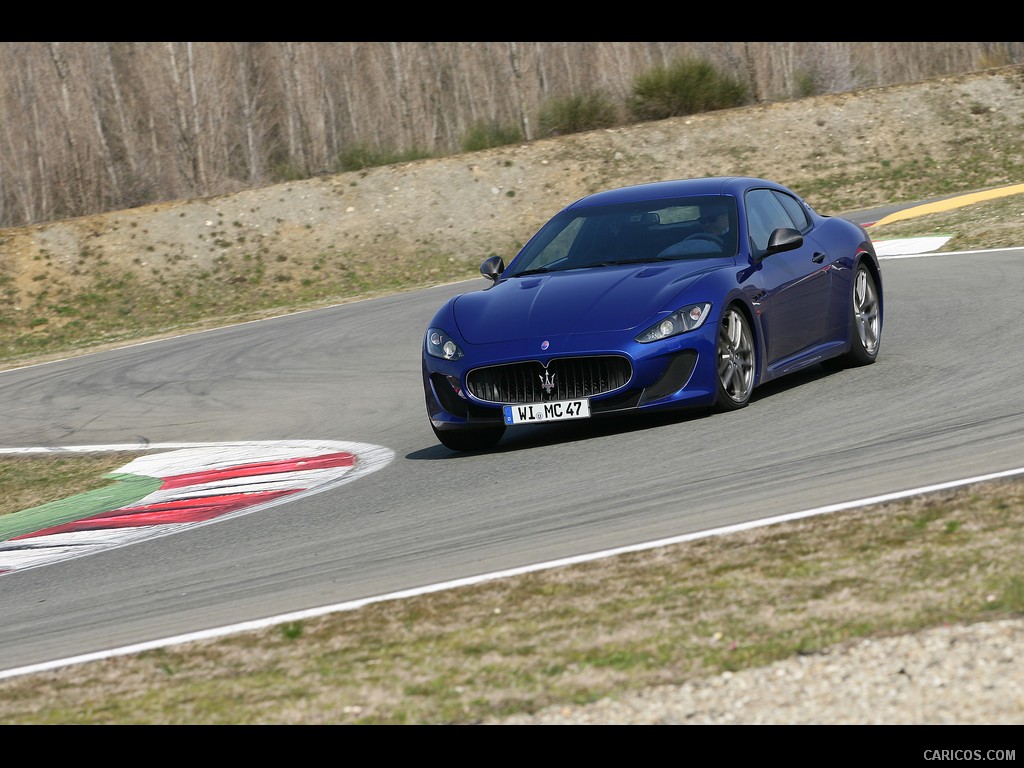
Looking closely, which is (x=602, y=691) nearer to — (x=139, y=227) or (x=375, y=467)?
(x=375, y=467)

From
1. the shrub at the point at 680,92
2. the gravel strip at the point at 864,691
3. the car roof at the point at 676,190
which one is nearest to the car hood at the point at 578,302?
the car roof at the point at 676,190

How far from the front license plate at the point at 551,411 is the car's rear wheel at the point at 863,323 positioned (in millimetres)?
2695

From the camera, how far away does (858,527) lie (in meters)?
5.80

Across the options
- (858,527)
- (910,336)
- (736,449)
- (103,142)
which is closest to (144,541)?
(736,449)

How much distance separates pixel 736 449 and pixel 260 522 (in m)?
2.65

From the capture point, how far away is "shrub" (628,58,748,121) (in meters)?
42.9

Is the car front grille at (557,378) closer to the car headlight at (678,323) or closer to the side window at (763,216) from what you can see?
the car headlight at (678,323)

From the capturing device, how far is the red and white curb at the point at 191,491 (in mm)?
8516

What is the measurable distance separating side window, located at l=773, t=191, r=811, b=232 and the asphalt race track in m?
1.09

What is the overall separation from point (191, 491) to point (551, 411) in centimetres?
264

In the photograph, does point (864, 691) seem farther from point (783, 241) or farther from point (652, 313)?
point (783, 241)

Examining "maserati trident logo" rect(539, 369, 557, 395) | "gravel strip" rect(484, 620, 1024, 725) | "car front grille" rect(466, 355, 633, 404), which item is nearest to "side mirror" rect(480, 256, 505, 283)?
"car front grille" rect(466, 355, 633, 404)

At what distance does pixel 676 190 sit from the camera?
10.3m

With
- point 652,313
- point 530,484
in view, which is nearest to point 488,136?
point 652,313
